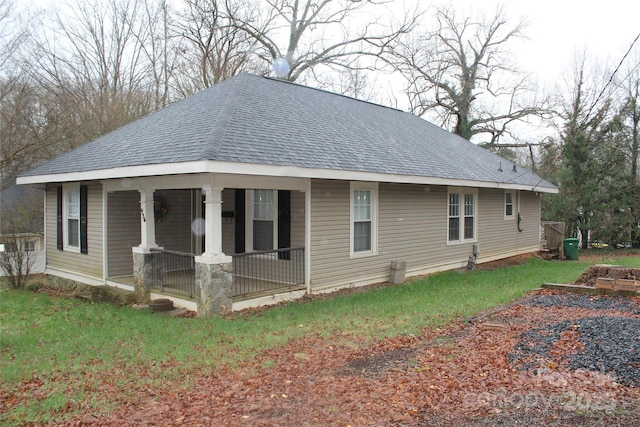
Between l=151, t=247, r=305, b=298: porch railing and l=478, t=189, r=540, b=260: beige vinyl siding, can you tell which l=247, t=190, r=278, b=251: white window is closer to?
l=151, t=247, r=305, b=298: porch railing

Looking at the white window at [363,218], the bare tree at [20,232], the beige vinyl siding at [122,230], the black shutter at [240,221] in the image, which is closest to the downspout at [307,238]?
the white window at [363,218]

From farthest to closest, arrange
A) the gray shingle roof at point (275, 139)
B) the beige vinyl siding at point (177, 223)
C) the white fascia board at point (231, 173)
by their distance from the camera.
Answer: the beige vinyl siding at point (177, 223), the gray shingle roof at point (275, 139), the white fascia board at point (231, 173)

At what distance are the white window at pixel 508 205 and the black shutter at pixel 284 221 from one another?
391 inches

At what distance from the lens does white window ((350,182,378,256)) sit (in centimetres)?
1069

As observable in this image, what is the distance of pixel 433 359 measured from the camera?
18.0 ft

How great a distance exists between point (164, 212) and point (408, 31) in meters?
20.1

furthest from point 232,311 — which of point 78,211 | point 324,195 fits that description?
point 78,211

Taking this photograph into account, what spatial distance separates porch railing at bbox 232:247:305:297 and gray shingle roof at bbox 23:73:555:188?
2.14 meters

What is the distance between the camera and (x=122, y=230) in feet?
37.0

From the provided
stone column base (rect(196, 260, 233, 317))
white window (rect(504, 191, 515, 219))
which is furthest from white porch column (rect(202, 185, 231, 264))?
white window (rect(504, 191, 515, 219))

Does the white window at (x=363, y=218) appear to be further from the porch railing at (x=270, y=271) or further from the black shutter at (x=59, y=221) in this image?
the black shutter at (x=59, y=221)

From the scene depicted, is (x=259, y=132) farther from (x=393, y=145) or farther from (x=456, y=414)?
(x=456, y=414)

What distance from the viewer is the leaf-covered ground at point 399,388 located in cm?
405

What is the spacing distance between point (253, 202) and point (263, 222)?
0.51 m
